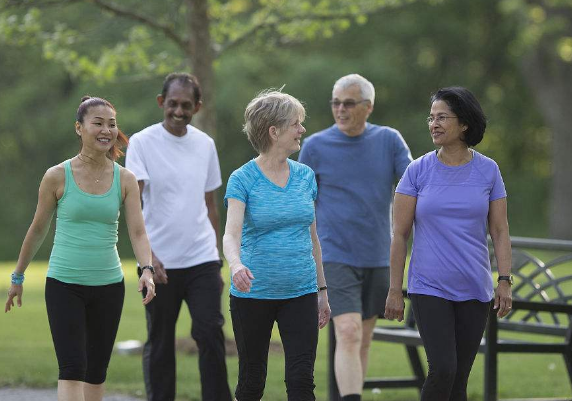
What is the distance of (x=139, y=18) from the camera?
36.6ft

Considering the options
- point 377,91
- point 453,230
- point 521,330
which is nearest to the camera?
point 453,230

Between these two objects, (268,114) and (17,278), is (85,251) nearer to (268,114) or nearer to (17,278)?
(17,278)

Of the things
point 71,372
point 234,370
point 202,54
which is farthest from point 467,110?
point 202,54

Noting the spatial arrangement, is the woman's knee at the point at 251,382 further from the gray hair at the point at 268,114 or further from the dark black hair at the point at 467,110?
the dark black hair at the point at 467,110

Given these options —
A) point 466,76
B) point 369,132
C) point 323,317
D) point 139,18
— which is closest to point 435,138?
point 323,317

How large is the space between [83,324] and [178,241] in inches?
48.4

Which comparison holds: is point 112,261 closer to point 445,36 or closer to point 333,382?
point 333,382

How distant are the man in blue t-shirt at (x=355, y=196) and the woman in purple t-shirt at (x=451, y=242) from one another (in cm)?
149

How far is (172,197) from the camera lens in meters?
7.15

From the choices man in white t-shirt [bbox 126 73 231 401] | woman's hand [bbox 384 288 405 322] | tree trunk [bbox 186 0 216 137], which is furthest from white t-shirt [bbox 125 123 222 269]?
tree trunk [bbox 186 0 216 137]

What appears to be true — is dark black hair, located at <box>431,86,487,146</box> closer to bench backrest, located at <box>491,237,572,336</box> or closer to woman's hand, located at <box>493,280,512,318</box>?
woman's hand, located at <box>493,280,512,318</box>

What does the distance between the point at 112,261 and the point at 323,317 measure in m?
1.12

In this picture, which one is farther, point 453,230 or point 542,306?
point 542,306

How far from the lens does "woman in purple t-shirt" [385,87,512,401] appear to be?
5.77 m
